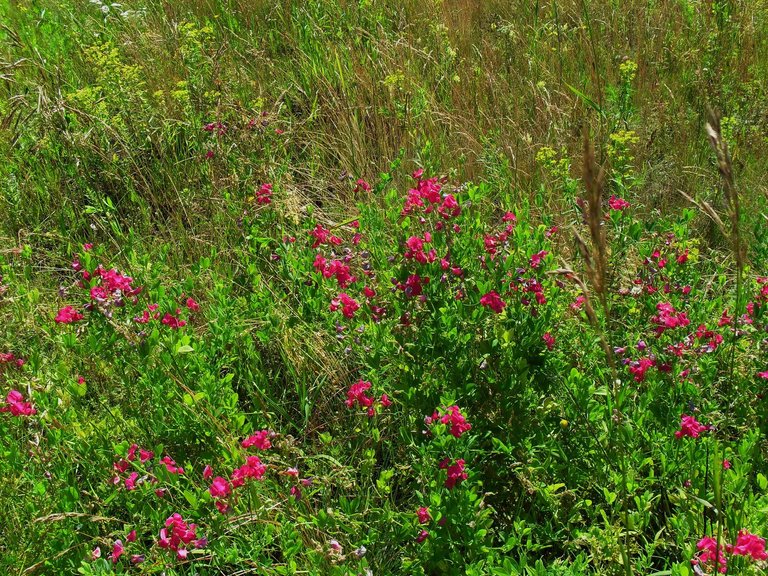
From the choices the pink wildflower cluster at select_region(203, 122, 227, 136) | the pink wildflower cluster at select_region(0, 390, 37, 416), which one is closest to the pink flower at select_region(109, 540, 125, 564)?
the pink wildflower cluster at select_region(0, 390, 37, 416)

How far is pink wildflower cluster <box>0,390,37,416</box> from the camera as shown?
219 centimetres

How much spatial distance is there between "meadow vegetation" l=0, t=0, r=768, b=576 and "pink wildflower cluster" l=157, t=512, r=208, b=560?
0.01 metres

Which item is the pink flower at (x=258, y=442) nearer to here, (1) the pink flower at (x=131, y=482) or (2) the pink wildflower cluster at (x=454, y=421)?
(1) the pink flower at (x=131, y=482)

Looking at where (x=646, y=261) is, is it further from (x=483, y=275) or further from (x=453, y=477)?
(x=453, y=477)

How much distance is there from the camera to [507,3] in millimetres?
5105

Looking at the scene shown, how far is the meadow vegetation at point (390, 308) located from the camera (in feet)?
6.40

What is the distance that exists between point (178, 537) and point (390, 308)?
1.15 metres

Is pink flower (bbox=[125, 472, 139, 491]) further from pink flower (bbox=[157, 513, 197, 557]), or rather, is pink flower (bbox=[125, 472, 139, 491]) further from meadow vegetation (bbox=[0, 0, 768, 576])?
pink flower (bbox=[157, 513, 197, 557])

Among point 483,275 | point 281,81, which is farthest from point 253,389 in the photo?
point 281,81

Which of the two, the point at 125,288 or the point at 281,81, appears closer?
the point at 125,288

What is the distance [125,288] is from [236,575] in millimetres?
1039

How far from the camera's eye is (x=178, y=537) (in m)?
1.84

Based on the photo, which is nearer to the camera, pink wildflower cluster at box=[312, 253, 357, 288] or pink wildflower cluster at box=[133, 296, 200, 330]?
pink wildflower cluster at box=[133, 296, 200, 330]

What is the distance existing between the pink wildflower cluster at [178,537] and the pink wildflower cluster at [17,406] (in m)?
0.67
